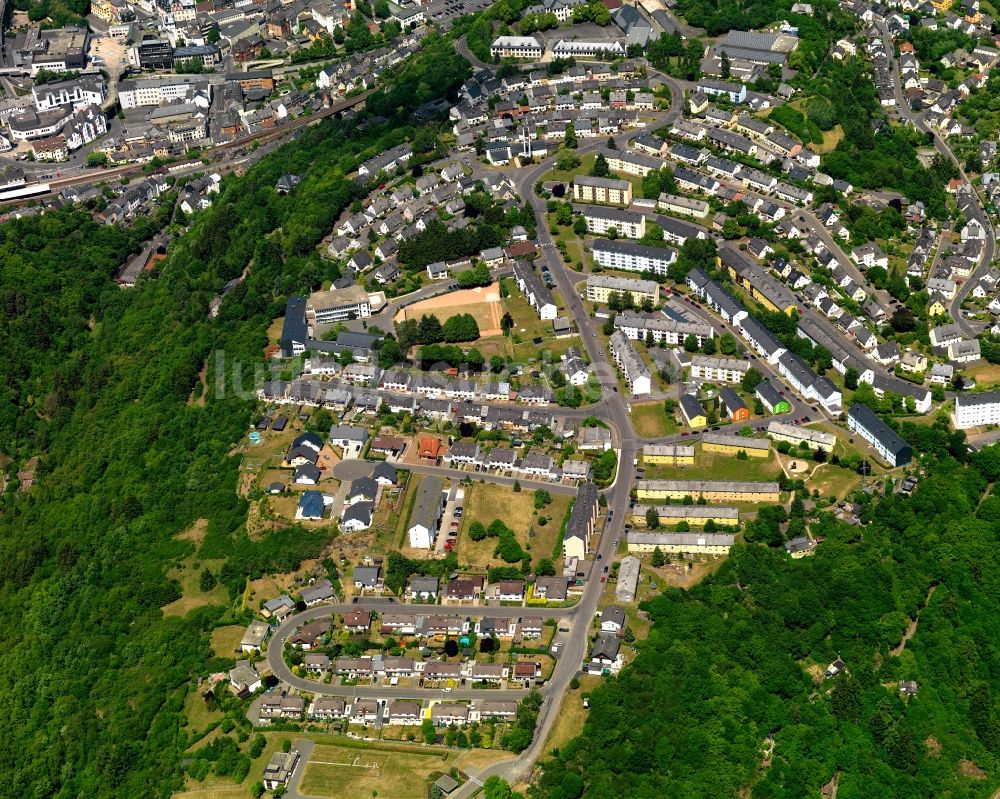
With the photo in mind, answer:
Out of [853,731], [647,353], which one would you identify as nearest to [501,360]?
[647,353]

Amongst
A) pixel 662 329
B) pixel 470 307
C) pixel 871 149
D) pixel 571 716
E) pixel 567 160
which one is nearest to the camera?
pixel 571 716

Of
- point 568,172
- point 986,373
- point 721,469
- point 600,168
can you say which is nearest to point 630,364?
point 721,469

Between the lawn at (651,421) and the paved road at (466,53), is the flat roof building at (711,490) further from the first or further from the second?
the paved road at (466,53)

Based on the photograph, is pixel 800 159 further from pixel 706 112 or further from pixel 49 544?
pixel 49 544

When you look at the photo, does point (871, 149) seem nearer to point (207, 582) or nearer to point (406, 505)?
point (406, 505)

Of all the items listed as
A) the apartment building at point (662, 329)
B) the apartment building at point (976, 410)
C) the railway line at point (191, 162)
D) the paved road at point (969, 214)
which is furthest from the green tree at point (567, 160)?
the apartment building at point (976, 410)

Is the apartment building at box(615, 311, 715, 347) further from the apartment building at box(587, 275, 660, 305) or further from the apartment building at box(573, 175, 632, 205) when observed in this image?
the apartment building at box(573, 175, 632, 205)

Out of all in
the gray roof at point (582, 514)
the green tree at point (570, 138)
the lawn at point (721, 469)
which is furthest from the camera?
the green tree at point (570, 138)
